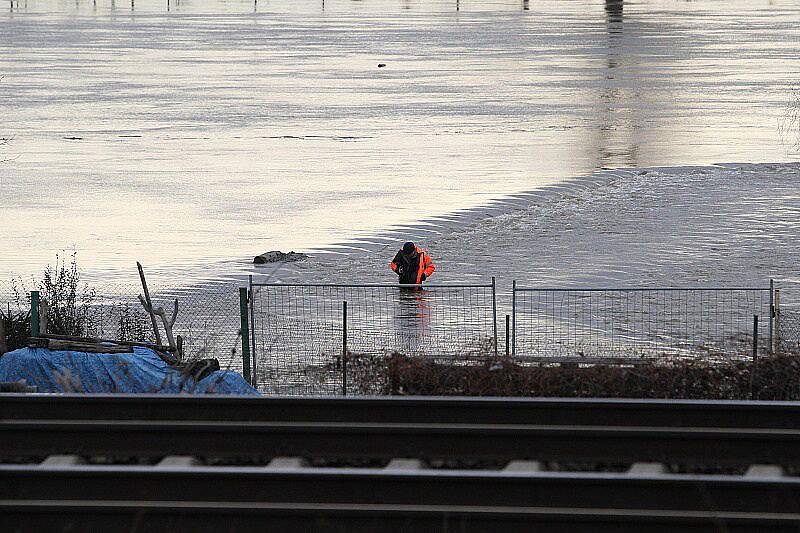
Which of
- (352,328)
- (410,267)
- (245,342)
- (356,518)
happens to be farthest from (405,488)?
(410,267)

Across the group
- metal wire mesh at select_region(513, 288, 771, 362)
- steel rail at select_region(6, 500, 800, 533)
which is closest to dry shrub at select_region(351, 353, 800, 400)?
metal wire mesh at select_region(513, 288, 771, 362)

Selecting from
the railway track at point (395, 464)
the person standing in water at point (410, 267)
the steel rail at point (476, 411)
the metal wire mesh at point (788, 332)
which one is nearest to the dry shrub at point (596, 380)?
the metal wire mesh at point (788, 332)

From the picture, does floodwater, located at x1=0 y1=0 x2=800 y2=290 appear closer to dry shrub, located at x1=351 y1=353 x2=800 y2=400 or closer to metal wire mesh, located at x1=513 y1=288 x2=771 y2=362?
metal wire mesh, located at x1=513 y1=288 x2=771 y2=362

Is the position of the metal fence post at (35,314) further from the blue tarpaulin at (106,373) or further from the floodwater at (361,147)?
the floodwater at (361,147)

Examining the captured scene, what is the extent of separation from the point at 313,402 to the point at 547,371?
16.5 ft

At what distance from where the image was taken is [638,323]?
20.4 metres

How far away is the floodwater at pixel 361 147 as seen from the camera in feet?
96.4

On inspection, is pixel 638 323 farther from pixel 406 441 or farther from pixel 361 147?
pixel 361 147

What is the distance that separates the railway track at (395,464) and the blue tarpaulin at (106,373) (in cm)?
380

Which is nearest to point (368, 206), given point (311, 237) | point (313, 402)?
point (311, 237)

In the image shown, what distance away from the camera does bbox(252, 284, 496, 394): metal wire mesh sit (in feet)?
53.0

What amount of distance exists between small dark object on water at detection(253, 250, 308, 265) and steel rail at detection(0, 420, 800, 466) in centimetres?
1917

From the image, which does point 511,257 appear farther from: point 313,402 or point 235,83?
point 235,83

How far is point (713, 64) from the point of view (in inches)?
3730
